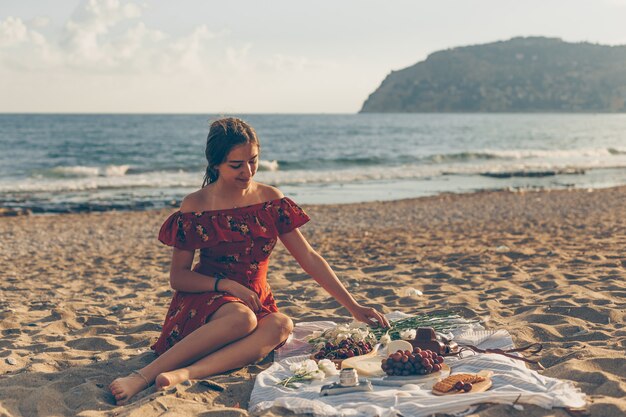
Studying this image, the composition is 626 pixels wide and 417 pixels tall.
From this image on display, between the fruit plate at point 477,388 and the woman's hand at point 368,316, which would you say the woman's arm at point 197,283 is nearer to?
the woman's hand at point 368,316

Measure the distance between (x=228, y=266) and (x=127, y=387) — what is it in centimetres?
100

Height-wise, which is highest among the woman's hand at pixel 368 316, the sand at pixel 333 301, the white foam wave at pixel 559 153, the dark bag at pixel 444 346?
the white foam wave at pixel 559 153

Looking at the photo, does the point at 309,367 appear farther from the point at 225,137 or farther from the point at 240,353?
the point at 225,137

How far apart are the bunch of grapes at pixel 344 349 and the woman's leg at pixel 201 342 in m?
0.48

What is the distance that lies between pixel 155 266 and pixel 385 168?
796 inches

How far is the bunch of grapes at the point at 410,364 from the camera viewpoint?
377 centimetres

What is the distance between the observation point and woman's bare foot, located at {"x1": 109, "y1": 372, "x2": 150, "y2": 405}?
12.2ft

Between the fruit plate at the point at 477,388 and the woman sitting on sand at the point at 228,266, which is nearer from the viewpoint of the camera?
the fruit plate at the point at 477,388

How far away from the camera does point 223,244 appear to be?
4.33 m

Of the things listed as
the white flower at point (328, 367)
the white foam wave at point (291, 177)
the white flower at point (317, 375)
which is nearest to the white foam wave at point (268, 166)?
the white foam wave at point (291, 177)

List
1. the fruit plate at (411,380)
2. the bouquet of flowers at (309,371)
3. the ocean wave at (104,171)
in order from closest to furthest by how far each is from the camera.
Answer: the fruit plate at (411,380) < the bouquet of flowers at (309,371) < the ocean wave at (104,171)

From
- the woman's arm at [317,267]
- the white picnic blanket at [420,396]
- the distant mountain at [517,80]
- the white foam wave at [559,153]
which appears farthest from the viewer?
the distant mountain at [517,80]

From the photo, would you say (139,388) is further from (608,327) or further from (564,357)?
(608,327)

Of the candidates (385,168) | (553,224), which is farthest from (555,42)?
(553,224)
